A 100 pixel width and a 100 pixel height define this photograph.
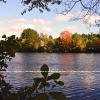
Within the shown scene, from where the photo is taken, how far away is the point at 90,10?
6.78 metres

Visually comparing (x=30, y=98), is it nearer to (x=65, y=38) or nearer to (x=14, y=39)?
(x=14, y=39)

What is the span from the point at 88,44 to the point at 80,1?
12339 centimetres

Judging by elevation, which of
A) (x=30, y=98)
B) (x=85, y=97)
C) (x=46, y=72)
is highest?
(x=46, y=72)

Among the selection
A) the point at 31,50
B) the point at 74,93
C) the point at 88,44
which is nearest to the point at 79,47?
the point at 88,44

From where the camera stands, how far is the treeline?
129 metres

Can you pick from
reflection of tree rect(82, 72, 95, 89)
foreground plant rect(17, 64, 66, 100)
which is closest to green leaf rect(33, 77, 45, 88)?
foreground plant rect(17, 64, 66, 100)

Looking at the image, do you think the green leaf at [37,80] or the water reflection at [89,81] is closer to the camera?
the green leaf at [37,80]

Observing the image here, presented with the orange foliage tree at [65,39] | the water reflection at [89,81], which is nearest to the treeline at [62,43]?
the orange foliage tree at [65,39]

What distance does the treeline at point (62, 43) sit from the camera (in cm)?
12925

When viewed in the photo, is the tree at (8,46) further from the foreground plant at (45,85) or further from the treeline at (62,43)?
the treeline at (62,43)

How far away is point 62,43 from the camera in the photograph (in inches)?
5172

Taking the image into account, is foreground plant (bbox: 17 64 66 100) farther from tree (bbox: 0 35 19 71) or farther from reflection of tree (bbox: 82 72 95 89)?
reflection of tree (bbox: 82 72 95 89)

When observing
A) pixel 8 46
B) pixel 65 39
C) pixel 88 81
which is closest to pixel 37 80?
pixel 8 46

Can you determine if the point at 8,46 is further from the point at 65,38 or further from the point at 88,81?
the point at 65,38
